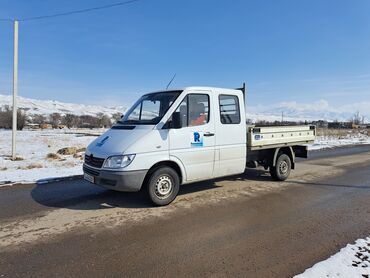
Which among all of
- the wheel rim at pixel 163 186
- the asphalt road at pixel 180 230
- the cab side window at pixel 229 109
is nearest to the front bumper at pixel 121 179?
the wheel rim at pixel 163 186

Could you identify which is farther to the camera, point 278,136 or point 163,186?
point 278,136

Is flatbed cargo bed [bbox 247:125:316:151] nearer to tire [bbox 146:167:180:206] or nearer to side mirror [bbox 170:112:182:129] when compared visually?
side mirror [bbox 170:112:182:129]

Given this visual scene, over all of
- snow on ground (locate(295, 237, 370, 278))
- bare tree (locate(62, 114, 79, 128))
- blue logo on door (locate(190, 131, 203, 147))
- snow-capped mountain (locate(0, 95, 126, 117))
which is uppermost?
snow-capped mountain (locate(0, 95, 126, 117))

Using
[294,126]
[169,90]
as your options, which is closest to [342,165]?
[294,126]

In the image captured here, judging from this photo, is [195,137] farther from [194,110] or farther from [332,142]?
[332,142]

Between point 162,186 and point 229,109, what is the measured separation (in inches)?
98.4

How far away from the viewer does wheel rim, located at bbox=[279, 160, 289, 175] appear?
9.11m

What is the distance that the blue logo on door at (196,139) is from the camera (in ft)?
21.9

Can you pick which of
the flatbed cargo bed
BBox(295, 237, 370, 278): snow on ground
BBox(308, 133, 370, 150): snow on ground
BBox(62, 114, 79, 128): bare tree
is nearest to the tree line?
BBox(62, 114, 79, 128): bare tree

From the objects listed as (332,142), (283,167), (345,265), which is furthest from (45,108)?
(345,265)

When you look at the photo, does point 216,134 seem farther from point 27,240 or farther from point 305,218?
point 27,240

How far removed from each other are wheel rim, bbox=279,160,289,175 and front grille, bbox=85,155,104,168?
525 centimetres

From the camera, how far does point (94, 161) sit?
6312 millimetres

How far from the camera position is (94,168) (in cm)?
625
